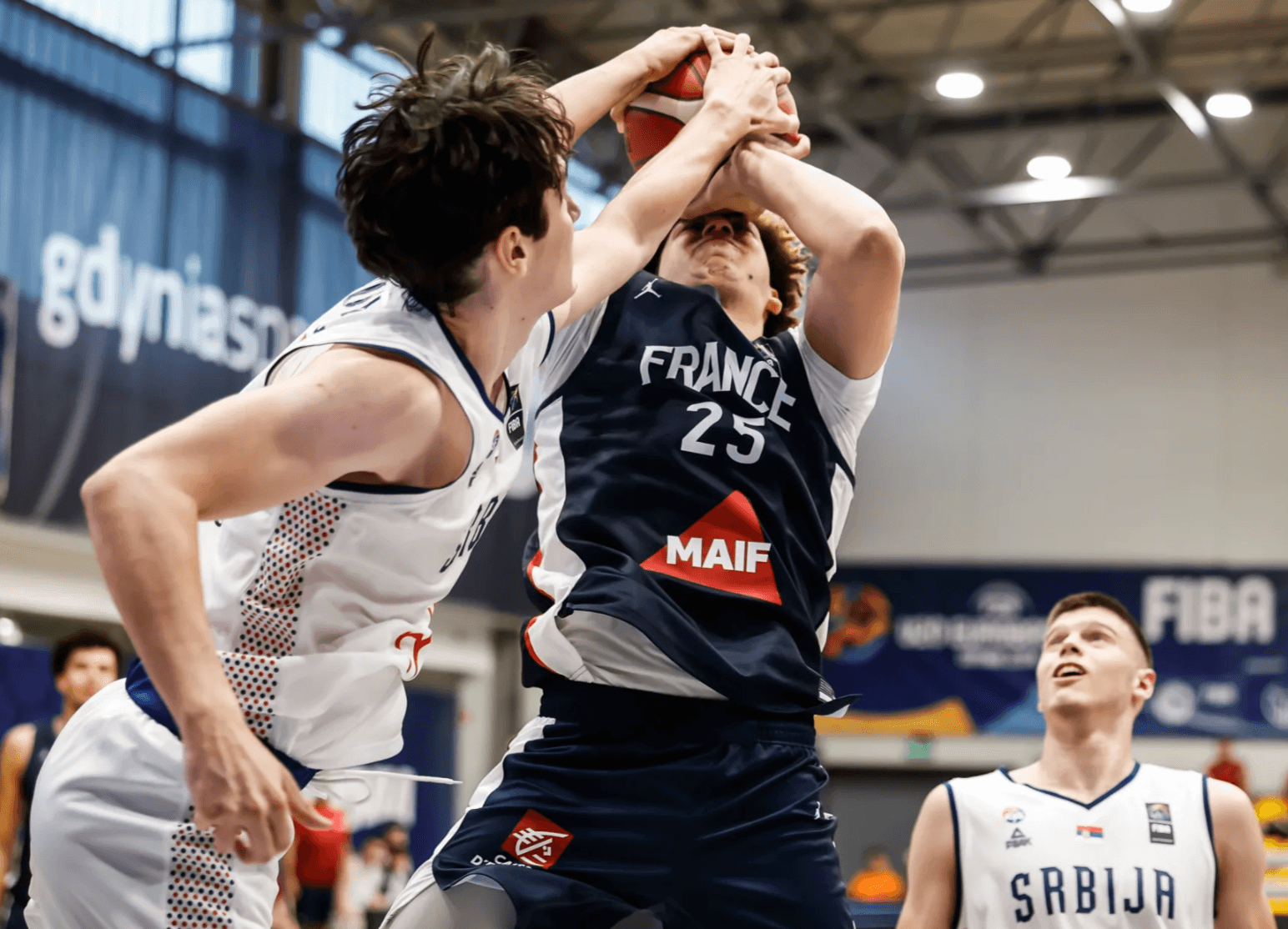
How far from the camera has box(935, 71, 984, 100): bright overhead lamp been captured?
12.9 meters

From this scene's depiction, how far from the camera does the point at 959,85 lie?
13148mm

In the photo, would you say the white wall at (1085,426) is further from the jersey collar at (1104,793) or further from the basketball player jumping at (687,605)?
→ the basketball player jumping at (687,605)

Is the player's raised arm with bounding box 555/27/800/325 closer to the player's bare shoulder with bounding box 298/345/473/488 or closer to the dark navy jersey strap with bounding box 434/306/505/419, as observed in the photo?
the dark navy jersey strap with bounding box 434/306/505/419

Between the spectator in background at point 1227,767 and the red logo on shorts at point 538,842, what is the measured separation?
426 inches

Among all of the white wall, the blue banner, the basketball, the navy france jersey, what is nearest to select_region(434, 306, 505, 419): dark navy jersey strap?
the navy france jersey

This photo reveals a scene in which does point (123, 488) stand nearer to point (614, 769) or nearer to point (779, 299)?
point (614, 769)

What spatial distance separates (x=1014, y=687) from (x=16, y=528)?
31.8 feet

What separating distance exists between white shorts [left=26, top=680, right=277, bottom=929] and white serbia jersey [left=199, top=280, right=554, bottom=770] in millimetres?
151

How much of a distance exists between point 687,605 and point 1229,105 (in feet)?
39.5

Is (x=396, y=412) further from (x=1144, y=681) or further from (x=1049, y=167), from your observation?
(x=1049, y=167)

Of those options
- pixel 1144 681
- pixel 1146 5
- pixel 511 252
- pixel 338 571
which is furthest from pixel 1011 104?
pixel 338 571

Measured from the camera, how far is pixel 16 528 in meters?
9.61

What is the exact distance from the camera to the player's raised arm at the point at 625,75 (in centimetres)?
307

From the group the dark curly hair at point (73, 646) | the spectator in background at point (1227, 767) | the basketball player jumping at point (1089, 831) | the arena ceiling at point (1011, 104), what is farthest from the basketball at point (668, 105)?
the spectator in background at point (1227, 767)
